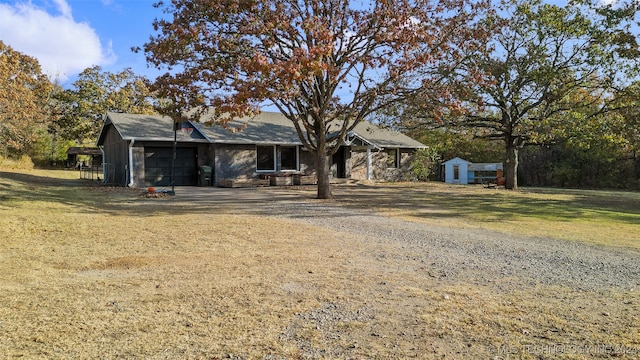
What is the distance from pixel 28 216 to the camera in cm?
923

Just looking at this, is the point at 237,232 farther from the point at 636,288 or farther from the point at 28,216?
the point at 636,288

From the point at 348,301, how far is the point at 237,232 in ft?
15.3

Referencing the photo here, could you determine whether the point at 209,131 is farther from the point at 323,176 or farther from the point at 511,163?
the point at 511,163

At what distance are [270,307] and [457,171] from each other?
33.9m

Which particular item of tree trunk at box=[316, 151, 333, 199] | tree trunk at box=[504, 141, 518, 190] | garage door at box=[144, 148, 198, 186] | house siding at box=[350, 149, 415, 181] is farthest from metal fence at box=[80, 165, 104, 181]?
tree trunk at box=[504, 141, 518, 190]

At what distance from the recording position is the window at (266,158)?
24.5 meters

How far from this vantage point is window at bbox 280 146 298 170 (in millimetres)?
25359

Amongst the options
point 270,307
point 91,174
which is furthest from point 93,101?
point 270,307

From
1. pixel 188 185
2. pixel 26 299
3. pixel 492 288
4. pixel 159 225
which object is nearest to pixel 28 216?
pixel 159 225

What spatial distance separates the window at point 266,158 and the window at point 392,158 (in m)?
8.50

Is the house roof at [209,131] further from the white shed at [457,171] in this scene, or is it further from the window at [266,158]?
the white shed at [457,171]

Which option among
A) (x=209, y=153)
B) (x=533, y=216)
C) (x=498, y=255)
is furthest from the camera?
(x=209, y=153)

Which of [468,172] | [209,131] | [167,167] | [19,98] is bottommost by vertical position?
[468,172]

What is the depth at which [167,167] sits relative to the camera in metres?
22.5
